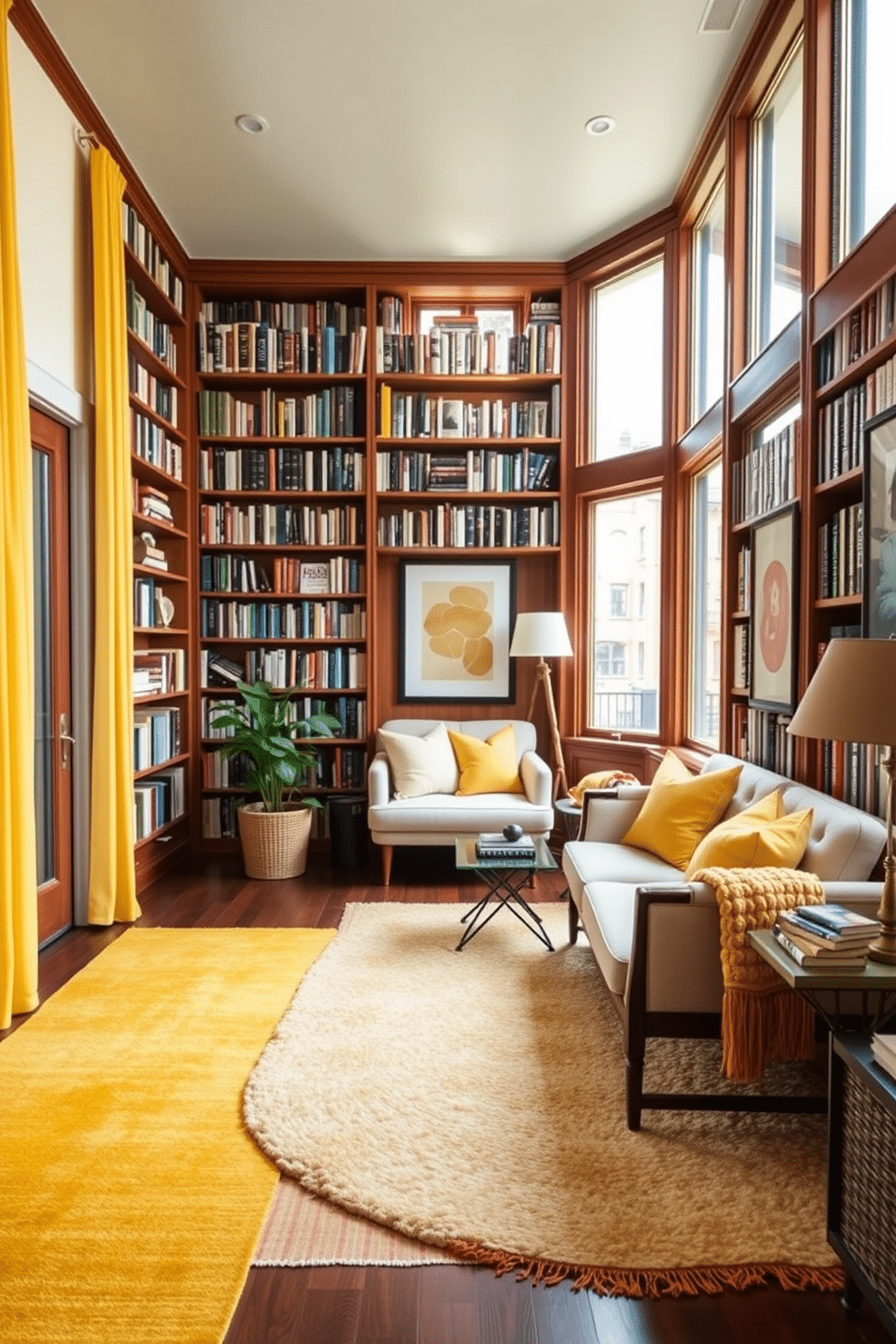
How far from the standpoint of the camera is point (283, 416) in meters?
5.41

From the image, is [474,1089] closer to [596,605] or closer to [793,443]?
[793,443]

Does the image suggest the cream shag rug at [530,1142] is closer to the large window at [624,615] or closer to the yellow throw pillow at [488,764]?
the yellow throw pillow at [488,764]

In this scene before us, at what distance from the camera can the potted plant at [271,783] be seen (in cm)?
486

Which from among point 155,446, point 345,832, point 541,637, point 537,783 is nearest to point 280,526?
point 155,446

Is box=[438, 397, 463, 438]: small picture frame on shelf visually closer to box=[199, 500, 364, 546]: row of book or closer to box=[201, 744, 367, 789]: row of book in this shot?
box=[199, 500, 364, 546]: row of book

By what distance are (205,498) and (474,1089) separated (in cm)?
420

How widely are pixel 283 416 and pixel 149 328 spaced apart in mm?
947

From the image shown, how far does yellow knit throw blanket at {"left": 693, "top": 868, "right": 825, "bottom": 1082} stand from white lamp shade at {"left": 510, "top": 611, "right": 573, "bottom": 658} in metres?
2.91

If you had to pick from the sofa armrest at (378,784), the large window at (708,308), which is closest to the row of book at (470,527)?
the large window at (708,308)

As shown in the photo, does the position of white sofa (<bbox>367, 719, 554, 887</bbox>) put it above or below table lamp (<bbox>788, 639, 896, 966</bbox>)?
below

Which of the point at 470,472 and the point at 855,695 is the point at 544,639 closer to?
the point at 470,472

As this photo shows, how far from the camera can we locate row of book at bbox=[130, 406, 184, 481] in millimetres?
4566

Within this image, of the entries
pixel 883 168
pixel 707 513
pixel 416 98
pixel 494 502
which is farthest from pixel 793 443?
pixel 494 502


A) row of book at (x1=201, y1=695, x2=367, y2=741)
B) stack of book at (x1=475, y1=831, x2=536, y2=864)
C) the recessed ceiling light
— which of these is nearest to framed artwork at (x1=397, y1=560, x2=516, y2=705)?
row of book at (x1=201, y1=695, x2=367, y2=741)
